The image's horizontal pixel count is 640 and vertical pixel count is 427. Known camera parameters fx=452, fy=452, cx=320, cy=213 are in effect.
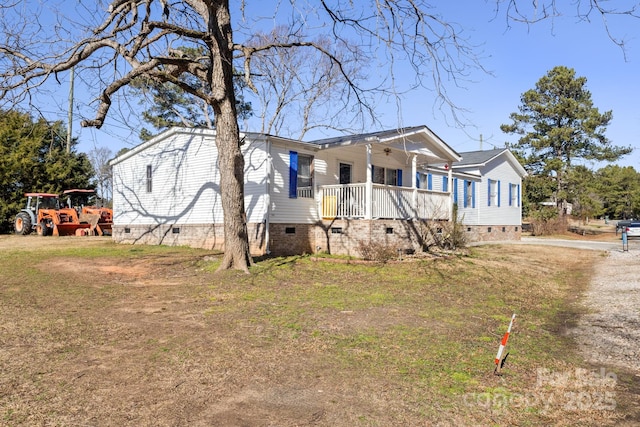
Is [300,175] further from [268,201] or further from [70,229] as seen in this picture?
[70,229]

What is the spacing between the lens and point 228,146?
10.8 metres

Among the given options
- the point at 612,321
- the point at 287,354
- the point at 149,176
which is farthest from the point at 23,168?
the point at 612,321

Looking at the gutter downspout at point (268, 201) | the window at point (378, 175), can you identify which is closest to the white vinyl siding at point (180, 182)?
the gutter downspout at point (268, 201)

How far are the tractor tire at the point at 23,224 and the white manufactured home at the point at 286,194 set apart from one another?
280 inches

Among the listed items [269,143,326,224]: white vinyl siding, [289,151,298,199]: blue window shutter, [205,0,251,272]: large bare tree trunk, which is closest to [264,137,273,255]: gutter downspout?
[269,143,326,224]: white vinyl siding

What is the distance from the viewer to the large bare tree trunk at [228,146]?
10.7 m

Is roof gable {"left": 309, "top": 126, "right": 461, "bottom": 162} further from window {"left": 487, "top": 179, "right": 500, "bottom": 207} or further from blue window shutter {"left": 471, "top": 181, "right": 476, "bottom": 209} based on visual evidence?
window {"left": 487, "top": 179, "right": 500, "bottom": 207}

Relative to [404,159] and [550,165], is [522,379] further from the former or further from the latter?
[550,165]

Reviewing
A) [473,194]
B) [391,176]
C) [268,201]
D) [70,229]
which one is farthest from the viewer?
[473,194]

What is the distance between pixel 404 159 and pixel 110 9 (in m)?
13.1

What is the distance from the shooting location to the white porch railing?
49.4ft

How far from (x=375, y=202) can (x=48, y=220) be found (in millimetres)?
16999

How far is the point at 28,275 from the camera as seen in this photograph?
33.6ft

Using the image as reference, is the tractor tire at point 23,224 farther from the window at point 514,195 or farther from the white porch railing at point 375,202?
the window at point 514,195
